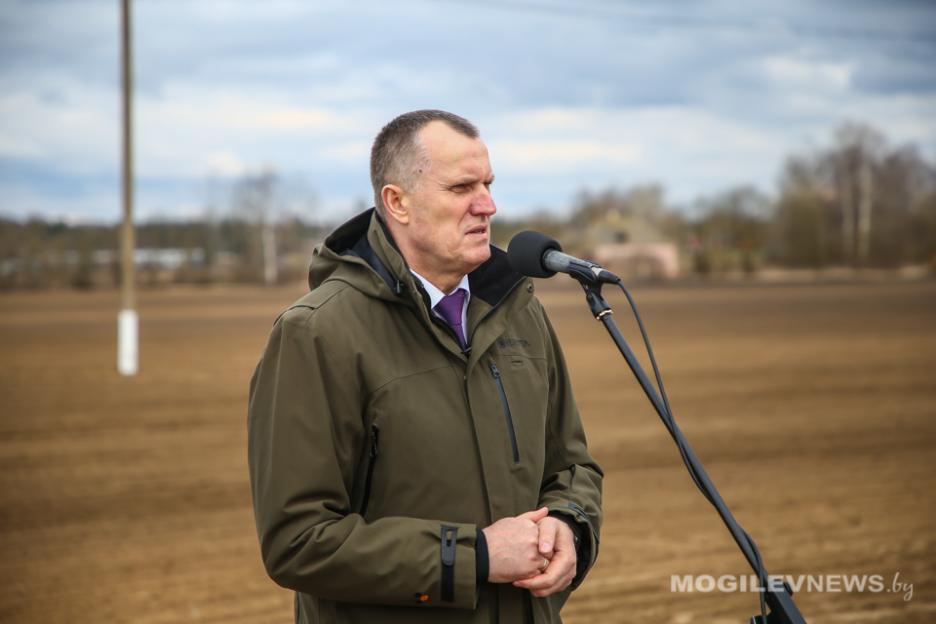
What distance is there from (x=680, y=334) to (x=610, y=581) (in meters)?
17.9

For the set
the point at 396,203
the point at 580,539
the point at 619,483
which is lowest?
the point at 619,483

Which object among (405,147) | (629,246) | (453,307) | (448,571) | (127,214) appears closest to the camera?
(448,571)

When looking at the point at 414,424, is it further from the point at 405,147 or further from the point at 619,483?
the point at 619,483

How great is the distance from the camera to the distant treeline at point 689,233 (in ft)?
228

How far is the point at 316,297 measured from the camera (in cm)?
233

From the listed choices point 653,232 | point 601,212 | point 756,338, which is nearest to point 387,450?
point 756,338

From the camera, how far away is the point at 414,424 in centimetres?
227

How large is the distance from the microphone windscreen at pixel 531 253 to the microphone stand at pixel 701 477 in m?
0.09

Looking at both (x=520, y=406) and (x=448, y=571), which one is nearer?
(x=448, y=571)

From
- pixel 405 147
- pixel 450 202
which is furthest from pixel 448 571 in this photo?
pixel 405 147

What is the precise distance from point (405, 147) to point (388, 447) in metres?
0.73

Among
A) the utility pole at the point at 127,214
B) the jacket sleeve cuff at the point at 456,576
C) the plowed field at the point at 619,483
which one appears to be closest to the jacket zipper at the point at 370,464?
the jacket sleeve cuff at the point at 456,576

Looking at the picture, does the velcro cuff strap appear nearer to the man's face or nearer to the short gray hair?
the man's face

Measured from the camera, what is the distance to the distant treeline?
69375mm
